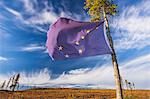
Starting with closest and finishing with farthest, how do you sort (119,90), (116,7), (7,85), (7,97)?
(119,90)
(116,7)
(7,85)
(7,97)

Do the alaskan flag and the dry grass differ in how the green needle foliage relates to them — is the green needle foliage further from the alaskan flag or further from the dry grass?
the dry grass

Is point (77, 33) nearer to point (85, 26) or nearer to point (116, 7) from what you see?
→ point (85, 26)

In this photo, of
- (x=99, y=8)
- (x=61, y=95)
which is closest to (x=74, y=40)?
(x=99, y=8)

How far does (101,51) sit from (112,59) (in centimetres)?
217

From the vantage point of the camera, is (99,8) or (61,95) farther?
(61,95)

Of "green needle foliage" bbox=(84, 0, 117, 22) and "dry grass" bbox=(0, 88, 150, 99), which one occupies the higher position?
"green needle foliage" bbox=(84, 0, 117, 22)

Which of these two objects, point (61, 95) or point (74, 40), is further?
point (61, 95)

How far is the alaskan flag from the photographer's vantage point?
13219 mm

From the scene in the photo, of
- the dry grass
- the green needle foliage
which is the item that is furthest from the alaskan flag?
the dry grass

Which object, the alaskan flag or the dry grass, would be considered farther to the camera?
the dry grass

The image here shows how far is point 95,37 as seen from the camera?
535 inches

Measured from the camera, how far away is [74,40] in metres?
13.6

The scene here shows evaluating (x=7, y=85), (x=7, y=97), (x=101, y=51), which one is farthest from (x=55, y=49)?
→ (x=7, y=97)

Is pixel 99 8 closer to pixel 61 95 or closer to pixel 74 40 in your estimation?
pixel 74 40
